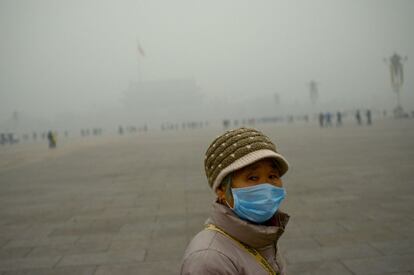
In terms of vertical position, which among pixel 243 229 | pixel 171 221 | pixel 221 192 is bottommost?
pixel 171 221

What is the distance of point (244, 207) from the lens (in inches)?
72.4

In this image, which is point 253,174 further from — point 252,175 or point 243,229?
point 243,229

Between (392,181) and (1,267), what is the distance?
325 inches

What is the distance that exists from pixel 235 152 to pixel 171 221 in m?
4.98

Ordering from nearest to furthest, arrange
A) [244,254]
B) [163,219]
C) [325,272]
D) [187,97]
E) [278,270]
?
1. [244,254]
2. [278,270]
3. [325,272]
4. [163,219]
5. [187,97]

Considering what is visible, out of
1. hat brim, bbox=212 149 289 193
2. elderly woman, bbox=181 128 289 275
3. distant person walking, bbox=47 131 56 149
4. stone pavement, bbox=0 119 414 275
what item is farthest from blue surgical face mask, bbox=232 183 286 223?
distant person walking, bbox=47 131 56 149

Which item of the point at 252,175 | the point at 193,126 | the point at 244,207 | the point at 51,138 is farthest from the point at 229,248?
the point at 193,126

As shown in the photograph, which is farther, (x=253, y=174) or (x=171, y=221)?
(x=171, y=221)

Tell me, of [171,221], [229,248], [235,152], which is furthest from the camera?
[171,221]

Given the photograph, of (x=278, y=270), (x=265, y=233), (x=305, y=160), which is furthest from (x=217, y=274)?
(x=305, y=160)

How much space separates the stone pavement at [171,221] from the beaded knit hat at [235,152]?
2914 mm

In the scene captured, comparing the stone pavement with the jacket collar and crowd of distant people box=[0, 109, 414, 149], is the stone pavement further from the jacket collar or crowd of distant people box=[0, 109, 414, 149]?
crowd of distant people box=[0, 109, 414, 149]

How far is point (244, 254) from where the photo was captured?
1709 millimetres

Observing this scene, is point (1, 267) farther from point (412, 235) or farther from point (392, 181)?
point (392, 181)
